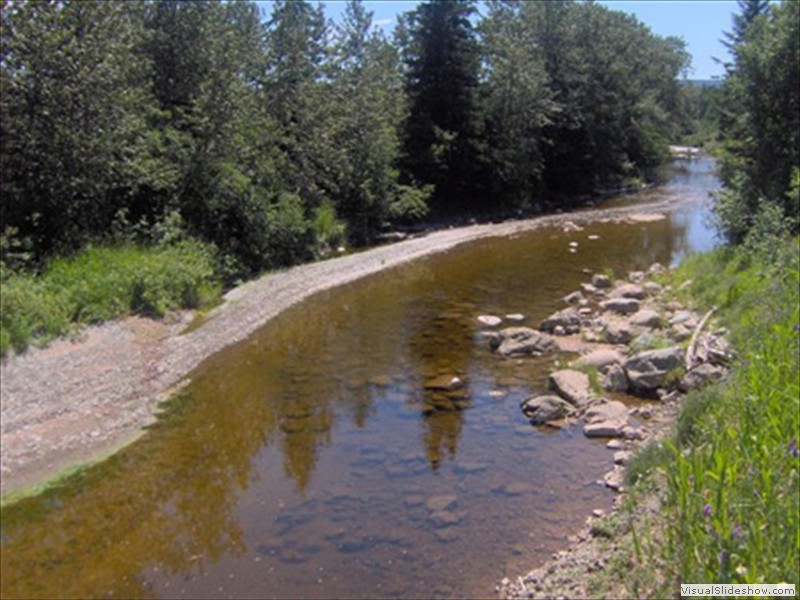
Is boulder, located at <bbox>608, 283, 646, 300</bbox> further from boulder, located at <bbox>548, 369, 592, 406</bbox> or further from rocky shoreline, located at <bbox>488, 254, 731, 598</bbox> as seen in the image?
boulder, located at <bbox>548, 369, 592, 406</bbox>

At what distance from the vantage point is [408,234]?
34.1 metres

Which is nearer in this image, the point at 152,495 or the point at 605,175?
the point at 152,495

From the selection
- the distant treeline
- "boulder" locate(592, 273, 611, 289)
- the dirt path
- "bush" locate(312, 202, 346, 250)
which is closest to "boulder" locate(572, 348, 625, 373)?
"boulder" locate(592, 273, 611, 289)

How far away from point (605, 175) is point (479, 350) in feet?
122

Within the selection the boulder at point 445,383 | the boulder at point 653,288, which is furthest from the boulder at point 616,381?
the boulder at point 653,288

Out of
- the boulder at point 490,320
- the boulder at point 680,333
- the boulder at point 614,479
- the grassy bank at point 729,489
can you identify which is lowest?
the boulder at point 614,479

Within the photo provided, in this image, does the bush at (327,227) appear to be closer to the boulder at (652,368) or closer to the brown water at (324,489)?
the brown water at (324,489)

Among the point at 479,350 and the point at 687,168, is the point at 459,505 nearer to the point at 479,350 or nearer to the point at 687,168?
the point at 479,350

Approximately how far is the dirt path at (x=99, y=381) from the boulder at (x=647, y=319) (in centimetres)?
945

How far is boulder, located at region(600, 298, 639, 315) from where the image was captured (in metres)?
18.3

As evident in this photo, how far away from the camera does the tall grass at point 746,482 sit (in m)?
4.17

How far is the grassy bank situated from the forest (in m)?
9.05

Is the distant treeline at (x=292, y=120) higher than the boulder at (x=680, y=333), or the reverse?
the distant treeline at (x=292, y=120)

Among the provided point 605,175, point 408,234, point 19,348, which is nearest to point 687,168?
point 605,175
